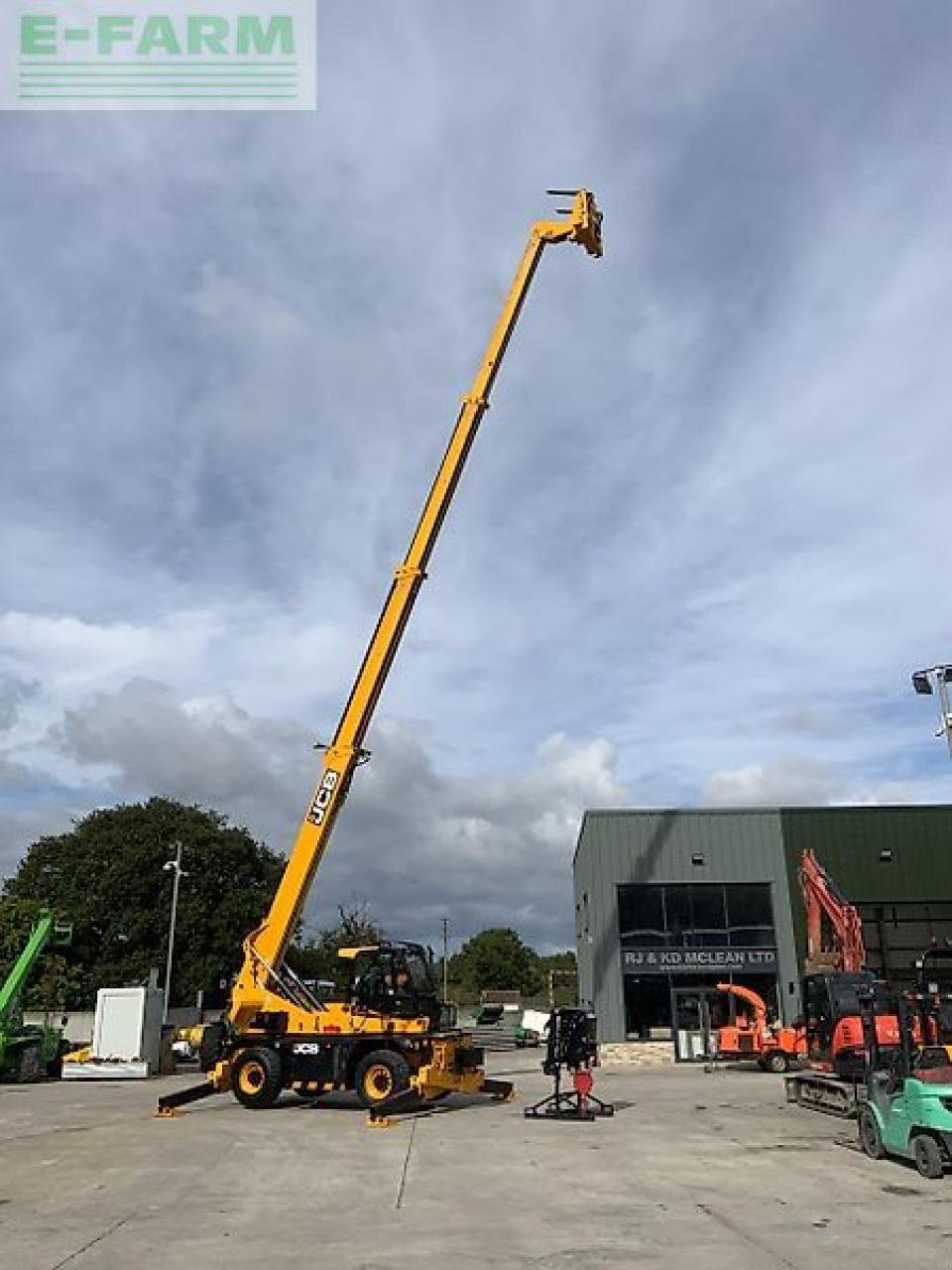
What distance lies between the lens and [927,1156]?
454 inches

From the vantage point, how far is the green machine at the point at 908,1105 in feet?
37.6

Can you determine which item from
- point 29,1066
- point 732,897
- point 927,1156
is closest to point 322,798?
point 927,1156

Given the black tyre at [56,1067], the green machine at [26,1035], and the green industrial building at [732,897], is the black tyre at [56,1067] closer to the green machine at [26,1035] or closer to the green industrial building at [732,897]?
the green machine at [26,1035]

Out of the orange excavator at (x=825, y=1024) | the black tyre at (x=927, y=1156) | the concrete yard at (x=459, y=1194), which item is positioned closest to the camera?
the concrete yard at (x=459, y=1194)

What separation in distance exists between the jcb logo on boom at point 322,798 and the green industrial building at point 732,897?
64.5ft

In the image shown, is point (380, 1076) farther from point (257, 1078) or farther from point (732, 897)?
point (732, 897)

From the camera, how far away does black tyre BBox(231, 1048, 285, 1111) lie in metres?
19.4

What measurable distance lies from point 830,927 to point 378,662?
61.3 feet

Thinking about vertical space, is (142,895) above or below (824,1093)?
above

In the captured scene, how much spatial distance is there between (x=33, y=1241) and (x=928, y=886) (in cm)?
3633

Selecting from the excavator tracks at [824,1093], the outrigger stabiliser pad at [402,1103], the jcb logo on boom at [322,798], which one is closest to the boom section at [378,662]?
the jcb logo on boom at [322,798]

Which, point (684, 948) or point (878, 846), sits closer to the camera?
point (684, 948)

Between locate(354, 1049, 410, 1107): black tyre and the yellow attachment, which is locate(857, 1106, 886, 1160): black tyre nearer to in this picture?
locate(354, 1049, 410, 1107): black tyre

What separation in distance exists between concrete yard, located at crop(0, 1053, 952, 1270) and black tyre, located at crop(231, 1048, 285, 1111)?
464 millimetres
